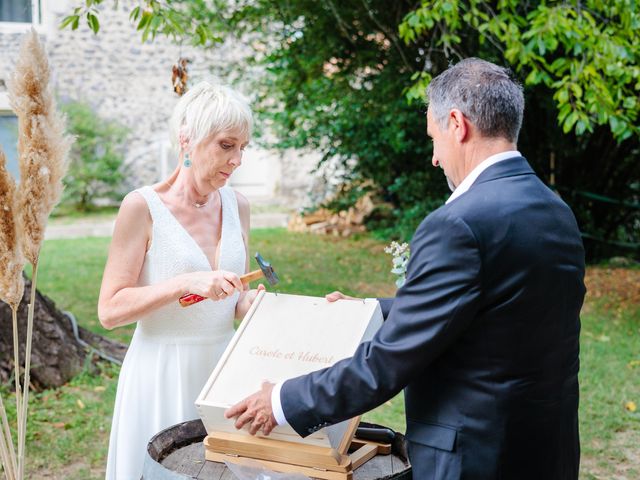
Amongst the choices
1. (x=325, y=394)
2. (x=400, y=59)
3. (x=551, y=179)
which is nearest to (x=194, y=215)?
(x=325, y=394)

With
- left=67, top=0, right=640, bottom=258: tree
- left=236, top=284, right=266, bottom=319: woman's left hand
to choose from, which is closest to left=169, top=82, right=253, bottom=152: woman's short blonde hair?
left=236, top=284, right=266, bottom=319: woman's left hand

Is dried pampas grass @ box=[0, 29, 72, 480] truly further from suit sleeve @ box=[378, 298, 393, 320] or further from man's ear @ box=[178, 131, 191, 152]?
suit sleeve @ box=[378, 298, 393, 320]

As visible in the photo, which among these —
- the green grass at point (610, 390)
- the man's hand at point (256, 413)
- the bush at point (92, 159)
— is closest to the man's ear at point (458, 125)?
the man's hand at point (256, 413)

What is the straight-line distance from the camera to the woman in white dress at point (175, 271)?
252 centimetres

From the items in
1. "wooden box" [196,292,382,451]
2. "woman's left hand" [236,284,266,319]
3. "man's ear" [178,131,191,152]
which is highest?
"man's ear" [178,131,191,152]

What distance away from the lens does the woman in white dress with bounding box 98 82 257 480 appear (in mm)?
2518

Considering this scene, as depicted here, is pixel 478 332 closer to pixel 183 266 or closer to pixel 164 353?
pixel 183 266

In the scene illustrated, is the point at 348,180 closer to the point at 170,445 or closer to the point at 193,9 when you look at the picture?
the point at 193,9

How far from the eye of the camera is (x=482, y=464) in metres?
1.87

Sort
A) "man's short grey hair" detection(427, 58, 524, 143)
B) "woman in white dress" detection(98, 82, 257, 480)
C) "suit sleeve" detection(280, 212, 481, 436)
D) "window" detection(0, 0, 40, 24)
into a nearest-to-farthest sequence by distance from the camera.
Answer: "suit sleeve" detection(280, 212, 481, 436)
"man's short grey hair" detection(427, 58, 524, 143)
"woman in white dress" detection(98, 82, 257, 480)
"window" detection(0, 0, 40, 24)

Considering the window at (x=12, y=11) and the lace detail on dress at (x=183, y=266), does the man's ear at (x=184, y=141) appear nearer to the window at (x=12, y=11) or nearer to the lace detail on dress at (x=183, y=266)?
the lace detail on dress at (x=183, y=266)

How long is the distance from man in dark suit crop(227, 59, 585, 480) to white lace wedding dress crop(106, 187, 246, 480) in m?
0.74

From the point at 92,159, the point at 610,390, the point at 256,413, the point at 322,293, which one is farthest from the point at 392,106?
the point at 256,413

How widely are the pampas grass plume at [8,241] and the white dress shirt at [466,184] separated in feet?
2.91
